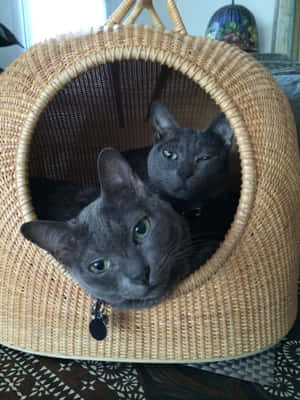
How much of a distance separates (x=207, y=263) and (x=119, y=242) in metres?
0.26

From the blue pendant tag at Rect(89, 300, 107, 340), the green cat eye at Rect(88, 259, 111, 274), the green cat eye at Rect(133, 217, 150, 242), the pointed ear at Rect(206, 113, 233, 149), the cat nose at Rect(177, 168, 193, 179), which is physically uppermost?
the pointed ear at Rect(206, 113, 233, 149)

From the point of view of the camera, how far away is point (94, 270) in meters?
0.85

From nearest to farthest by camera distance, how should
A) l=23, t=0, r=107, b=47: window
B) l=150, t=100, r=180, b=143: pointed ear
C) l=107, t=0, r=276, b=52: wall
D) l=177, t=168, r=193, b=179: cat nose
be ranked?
l=177, t=168, r=193, b=179: cat nose < l=150, t=100, r=180, b=143: pointed ear < l=23, t=0, r=107, b=47: window < l=107, t=0, r=276, b=52: wall

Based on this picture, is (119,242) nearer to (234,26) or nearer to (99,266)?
(99,266)

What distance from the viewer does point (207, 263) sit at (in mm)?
942

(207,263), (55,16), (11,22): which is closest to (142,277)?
(207,263)

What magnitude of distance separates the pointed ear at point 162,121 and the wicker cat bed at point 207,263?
0.42 m

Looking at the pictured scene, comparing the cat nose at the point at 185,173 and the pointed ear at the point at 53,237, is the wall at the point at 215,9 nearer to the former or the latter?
the cat nose at the point at 185,173

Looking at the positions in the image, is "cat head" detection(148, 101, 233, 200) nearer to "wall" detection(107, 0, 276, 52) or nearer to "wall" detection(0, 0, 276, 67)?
"wall" detection(0, 0, 276, 67)

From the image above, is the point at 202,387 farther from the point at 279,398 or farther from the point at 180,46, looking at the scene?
the point at 180,46

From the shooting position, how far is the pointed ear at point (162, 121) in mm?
1376

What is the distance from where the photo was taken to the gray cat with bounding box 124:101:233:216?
124 cm

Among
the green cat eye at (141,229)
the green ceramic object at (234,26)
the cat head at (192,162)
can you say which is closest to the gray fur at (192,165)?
the cat head at (192,162)

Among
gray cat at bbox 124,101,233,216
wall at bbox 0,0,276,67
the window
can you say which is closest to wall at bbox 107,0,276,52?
wall at bbox 0,0,276,67
